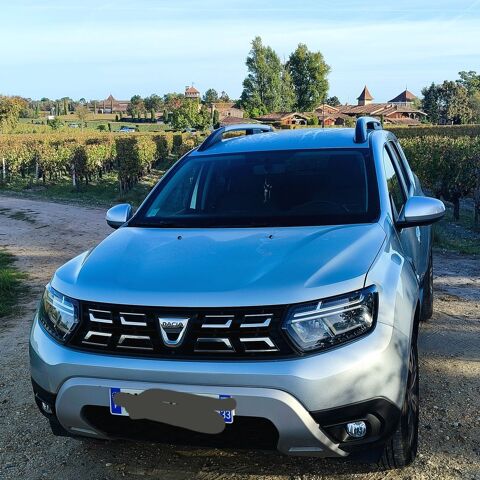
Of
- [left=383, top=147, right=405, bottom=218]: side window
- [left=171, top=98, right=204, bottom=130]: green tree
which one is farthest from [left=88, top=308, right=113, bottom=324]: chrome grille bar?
[left=171, top=98, right=204, bottom=130]: green tree

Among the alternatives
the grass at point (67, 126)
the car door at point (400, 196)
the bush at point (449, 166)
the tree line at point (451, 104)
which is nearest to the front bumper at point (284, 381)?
the car door at point (400, 196)

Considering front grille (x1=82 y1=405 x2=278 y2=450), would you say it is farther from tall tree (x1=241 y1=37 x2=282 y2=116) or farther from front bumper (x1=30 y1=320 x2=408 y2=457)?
tall tree (x1=241 y1=37 x2=282 y2=116)

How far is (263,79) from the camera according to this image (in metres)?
89.2

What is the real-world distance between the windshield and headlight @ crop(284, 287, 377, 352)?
828mm

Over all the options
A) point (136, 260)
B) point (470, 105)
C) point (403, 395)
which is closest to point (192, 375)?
point (136, 260)

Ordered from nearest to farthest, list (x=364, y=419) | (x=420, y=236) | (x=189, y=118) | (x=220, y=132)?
1. (x=364, y=419)
2. (x=420, y=236)
3. (x=220, y=132)
4. (x=189, y=118)

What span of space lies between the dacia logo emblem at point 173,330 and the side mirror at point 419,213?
1.50 m

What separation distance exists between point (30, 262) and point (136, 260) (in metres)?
6.16

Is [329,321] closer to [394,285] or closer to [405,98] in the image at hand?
[394,285]

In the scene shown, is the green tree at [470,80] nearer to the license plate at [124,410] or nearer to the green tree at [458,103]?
the green tree at [458,103]

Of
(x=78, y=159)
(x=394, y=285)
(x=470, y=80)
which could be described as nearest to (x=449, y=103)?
(x=470, y=80)

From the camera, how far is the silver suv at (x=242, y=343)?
2.26m

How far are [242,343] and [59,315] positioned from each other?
0.90m

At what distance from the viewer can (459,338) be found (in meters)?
4.80
